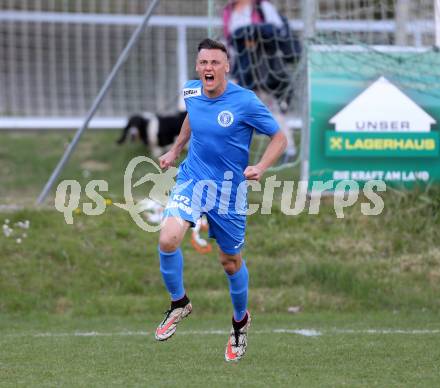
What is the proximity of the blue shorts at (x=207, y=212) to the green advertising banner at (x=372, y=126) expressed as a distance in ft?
13.7

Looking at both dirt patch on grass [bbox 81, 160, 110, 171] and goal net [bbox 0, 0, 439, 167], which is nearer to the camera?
dirt patch on grass [bbox 81, 160, 110, 171]

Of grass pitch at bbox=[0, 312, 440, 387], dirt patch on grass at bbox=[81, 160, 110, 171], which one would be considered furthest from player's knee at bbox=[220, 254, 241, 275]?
dirt patch on grass at bbox=[81, 160, 110, 171]

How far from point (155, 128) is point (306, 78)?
2533 mm

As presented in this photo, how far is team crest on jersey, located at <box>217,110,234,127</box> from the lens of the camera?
22.9 ft

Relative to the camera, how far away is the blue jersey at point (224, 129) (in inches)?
276

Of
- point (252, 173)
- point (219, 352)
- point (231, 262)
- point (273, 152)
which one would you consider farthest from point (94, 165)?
point (252, 173)

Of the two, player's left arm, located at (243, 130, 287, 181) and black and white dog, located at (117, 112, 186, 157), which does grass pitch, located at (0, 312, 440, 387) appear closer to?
player's left arm, located at (243, 130, 287, 181)

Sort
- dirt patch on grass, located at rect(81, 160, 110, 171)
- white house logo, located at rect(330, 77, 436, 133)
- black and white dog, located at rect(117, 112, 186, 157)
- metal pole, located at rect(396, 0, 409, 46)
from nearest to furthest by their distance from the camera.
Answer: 1. white house logo, located at rect(330, 77, 436, 133)
2. metal pole, located at rect(396, 0, 409, 46)
3. black and white dog, located at rect(117, 112, 186, 157)
4. dirt patch on grass, located at rect(81, 160, 110, 171)

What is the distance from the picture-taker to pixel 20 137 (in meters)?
14.4

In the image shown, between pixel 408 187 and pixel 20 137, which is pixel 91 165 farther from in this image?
pixel 408 187

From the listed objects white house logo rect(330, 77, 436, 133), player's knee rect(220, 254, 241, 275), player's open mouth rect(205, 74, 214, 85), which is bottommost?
player's knee rect(220, 254, 241, 275)

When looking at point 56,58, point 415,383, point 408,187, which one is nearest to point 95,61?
point 56,58

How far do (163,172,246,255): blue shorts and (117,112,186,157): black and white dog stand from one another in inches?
238

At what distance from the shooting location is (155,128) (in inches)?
520
